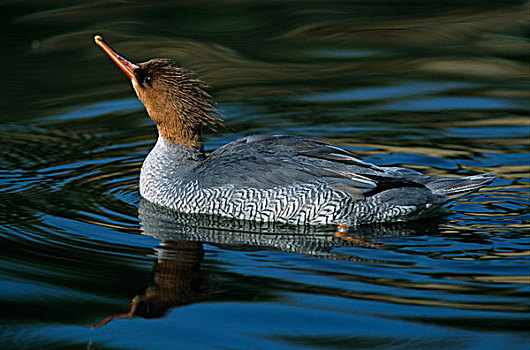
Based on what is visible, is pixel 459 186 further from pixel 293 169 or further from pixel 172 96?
pixel 172 96

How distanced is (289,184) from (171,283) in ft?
6.44

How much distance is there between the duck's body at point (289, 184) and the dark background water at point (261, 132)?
0.22 m

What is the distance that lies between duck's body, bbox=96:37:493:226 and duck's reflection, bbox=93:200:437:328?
126mm

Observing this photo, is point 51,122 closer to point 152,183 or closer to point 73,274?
point 152,183

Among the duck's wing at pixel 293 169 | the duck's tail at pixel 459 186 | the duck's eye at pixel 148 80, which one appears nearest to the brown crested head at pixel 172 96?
the duck's eye at pixel 148 80

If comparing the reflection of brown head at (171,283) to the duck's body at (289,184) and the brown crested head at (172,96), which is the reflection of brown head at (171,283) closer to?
the duck's body at (289,184)

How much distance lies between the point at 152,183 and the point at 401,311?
3656 millimetres

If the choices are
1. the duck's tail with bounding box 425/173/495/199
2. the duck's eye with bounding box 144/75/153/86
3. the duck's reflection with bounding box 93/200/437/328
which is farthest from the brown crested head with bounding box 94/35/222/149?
the duck's tail with bounding box 425/173/495/199

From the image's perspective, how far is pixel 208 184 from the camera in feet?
28.7

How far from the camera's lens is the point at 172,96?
9164 millimetres

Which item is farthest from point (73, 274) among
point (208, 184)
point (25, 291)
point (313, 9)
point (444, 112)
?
point (313, 9)

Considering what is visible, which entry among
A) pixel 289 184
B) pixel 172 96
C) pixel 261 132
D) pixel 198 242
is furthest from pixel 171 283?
pixel 261 132

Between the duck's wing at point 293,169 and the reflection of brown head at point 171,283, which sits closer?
the reflection of brown head at point 171,283

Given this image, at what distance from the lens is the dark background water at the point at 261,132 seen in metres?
6.27
